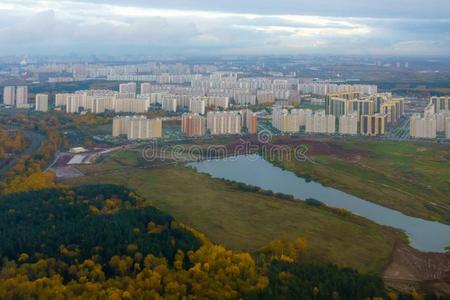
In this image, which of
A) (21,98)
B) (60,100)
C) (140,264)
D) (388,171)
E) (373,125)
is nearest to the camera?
(140,264)

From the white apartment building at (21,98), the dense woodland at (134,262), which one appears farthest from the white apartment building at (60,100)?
the dense woodland at (134,262)

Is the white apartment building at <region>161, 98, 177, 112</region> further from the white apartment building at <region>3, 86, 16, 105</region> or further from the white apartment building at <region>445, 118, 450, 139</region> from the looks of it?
the white apartment building at <region>445, 118, 450, 139</region>

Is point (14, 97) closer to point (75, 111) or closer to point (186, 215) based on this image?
point (75, 111)

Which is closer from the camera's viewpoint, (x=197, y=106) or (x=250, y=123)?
(x=250, y=123)

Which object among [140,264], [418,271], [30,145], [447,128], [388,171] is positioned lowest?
[418,271]

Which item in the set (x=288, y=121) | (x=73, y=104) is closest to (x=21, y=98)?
(x=73, y=104)

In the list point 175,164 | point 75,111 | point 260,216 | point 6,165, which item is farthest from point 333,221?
point 75,111

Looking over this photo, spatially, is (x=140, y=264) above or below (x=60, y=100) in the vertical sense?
below

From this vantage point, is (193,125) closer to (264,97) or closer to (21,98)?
(264,97)

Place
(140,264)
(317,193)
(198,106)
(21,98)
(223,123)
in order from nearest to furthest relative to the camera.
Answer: (140,264), (317,193), (223,123), (198,106), (21,98)
